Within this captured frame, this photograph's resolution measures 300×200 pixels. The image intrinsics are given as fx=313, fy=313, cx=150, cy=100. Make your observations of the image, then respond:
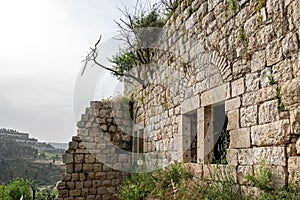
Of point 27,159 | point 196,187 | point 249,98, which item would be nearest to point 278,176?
point 249,98

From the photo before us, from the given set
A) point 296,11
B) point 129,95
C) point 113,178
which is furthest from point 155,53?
point 296,11

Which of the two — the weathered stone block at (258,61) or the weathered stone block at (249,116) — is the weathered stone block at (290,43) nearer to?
the weathered stone block at (258,61)

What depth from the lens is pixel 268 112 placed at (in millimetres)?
2938

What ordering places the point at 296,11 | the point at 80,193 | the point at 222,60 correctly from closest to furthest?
the point at 296,11
the point at 222,60
the point at 80,193

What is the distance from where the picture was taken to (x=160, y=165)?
5688mm

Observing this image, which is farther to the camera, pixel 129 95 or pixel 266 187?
pixel 129 95

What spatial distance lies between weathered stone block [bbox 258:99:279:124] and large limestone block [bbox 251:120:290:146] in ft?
0.16

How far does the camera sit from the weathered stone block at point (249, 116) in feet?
10.3

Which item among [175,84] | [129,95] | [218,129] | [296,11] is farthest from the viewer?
[129,95]

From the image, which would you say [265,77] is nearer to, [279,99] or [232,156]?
[279,99]

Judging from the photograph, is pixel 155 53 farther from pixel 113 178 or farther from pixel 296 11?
pixel 296 11

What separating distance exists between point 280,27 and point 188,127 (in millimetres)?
2386

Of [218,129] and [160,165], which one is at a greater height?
[218,129]

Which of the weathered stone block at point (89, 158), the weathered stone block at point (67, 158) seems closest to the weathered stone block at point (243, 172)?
the weathered stone block at point (89, 158)
